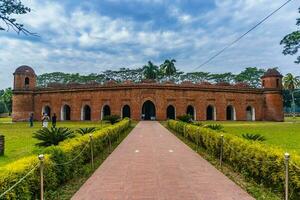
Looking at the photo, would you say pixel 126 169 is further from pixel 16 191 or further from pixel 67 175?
pixel 16 191

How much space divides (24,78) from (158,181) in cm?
4079

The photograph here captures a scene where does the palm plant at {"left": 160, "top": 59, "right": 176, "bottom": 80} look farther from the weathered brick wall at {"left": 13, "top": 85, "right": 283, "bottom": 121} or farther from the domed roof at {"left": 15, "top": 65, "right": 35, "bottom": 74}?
the domed roof at {"left": 15, "top": 65, "right": 35, "bottom": 74}

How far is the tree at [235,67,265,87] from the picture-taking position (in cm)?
7131

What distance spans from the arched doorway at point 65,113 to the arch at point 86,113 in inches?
99.1

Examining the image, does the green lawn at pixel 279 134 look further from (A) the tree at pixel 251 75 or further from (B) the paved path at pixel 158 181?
(A) the tree at pixel 251 75

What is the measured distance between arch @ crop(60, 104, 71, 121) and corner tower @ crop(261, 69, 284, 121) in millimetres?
26687

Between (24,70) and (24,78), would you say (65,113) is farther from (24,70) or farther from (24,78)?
(24,70)

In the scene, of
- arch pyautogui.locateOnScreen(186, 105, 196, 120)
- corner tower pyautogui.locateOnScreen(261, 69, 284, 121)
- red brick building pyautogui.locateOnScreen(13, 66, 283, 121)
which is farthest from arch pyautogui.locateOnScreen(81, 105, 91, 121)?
corner tower pyautogui.locateOnScreen(261, 69, 284, 121)

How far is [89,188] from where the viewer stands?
21.0ft

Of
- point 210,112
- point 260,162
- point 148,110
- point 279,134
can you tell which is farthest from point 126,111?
point 260,162

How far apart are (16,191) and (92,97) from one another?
3665 centimetres

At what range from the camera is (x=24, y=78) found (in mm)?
43594

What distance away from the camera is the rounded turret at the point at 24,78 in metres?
43.3

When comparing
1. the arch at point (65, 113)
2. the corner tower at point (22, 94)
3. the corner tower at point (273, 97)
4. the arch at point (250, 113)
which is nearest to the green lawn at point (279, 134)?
the corner tower at point (273, 97)
